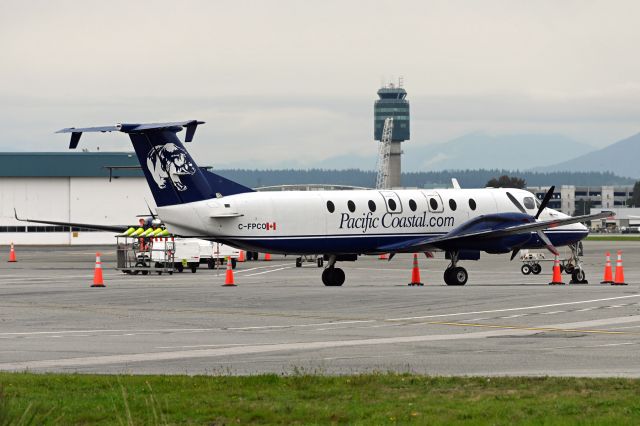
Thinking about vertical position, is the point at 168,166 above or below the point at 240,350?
above

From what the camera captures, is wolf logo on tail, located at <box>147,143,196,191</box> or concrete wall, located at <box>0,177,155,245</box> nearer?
wolf logo on tail, located at <box>147,143,196,191</box>

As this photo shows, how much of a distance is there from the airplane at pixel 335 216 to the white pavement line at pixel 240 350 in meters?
15.2

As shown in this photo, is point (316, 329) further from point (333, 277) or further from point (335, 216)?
point (333, 277)

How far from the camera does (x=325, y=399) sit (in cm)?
1381

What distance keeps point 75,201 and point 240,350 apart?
93.5m

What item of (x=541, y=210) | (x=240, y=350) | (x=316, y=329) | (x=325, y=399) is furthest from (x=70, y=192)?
(x=325, y=399)

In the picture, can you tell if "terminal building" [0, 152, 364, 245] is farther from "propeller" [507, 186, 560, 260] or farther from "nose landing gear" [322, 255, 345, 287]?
"propeller" [507, 186, 560, 260]

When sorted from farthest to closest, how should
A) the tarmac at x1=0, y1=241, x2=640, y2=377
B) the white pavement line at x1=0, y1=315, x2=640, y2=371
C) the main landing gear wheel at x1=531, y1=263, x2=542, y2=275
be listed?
1. the main landing gear wheel at x1=531, y1=263, x2=542, y2=275
2. the white pavement line at x1=0, y1=315, x2=640, y2=371
3. the tarmac at x1=0, y1=241, x2=640, y2=377

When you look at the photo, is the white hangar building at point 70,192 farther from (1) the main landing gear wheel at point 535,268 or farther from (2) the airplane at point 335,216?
(2) the airplane at point 335,216

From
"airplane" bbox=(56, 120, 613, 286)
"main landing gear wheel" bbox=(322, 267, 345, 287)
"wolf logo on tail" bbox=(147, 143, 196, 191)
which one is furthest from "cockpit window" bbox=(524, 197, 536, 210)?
"wolf logo on tail" bbox=(147, 143, 196, 191)

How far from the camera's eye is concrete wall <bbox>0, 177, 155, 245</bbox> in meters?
109

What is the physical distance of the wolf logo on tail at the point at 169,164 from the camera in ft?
121

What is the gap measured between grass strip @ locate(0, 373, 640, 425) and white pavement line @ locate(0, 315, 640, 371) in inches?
77.8

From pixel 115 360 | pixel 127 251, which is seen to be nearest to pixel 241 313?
pixel 115 360
